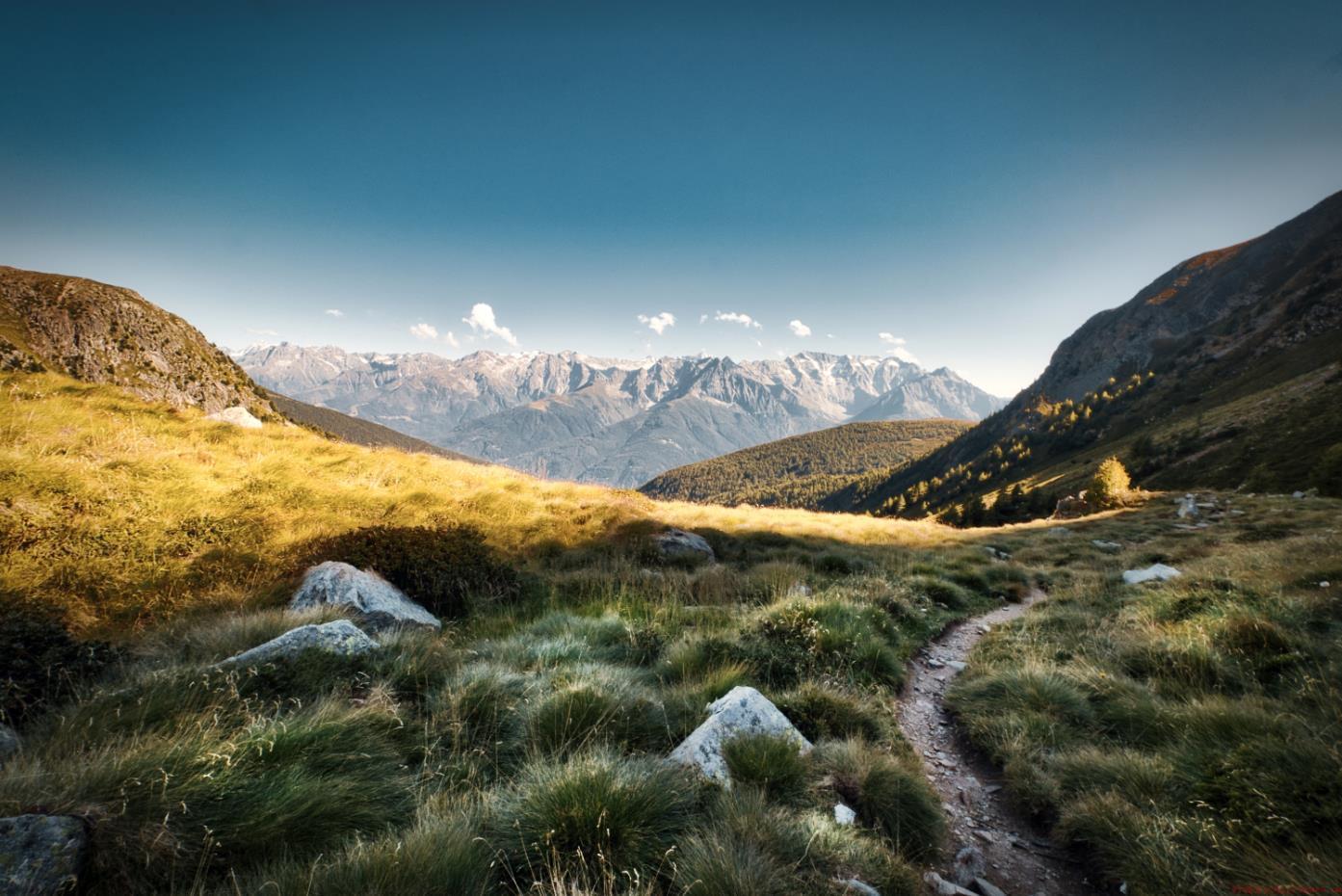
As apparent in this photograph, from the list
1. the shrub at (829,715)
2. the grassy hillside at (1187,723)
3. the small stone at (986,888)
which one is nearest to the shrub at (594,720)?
the shrub at (829,715)

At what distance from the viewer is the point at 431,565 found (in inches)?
352

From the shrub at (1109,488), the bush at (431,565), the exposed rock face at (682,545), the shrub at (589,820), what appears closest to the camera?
the shrub at (589,820)

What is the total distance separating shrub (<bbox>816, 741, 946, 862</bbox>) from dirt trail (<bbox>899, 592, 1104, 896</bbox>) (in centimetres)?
24

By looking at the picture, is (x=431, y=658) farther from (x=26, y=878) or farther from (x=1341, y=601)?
(x=1341, y=601)

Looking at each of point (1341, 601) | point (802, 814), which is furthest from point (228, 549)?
point (1341, 601)

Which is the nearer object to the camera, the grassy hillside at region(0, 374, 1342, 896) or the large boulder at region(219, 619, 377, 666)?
the grassy hillside at region(0, 374, 1342, 896)

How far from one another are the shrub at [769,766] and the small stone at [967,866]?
1354mm

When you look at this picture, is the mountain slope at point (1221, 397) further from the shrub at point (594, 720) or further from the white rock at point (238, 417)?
the white rock at point (238, 417)

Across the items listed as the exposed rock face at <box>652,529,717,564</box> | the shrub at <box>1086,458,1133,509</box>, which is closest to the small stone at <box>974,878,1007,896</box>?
the exposed rock face at <box>652,529,717,564</box>

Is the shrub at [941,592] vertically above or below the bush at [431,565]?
below

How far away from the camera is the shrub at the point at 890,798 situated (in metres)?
3.96

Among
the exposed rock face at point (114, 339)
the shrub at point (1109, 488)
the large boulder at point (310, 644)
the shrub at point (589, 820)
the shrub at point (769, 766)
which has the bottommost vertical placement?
the shrub at point (1109, 488)

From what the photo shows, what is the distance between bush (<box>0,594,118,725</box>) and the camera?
385 cm

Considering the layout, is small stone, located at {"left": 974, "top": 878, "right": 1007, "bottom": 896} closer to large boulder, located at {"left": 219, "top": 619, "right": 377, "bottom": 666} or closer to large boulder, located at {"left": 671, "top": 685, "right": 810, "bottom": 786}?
large boulder, located at {"left": 671, "top": 685, "right": 810, "bottom": 786}
